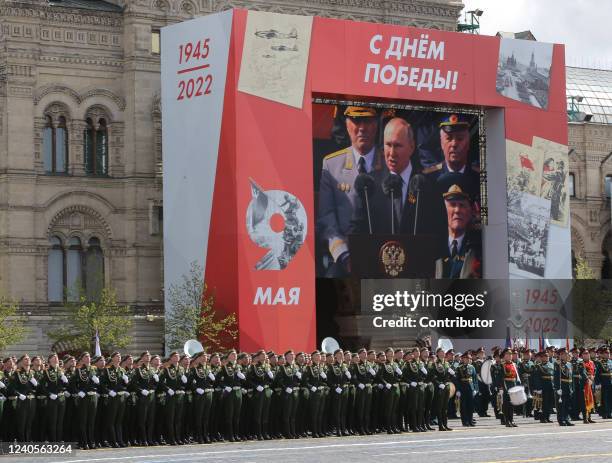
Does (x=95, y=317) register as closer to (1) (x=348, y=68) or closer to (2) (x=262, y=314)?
(2) (x=262, y=314)

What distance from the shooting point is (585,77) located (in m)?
80.4

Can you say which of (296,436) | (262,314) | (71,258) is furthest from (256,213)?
(296,436)

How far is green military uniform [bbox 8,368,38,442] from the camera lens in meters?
27.1

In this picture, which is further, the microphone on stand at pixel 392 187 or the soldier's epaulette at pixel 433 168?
the soldier's epaulette at pixel 433 168

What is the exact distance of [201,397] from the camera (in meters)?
29.2

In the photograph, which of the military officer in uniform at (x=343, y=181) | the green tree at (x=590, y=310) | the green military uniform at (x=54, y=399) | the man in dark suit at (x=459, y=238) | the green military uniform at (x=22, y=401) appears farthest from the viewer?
the green tree at (x=590, y=310)

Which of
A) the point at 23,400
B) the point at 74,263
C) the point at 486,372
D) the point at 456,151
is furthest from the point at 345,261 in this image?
the point at 23,400

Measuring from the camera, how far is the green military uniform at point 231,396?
97.0ft

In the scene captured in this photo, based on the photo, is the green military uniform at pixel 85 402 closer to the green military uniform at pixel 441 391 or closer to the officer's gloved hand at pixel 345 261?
the green military uniform at pixel 441 391

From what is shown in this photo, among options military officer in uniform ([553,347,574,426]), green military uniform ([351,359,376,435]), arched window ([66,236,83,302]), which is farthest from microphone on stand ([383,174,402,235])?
green military uniform ([351,359,376,435])

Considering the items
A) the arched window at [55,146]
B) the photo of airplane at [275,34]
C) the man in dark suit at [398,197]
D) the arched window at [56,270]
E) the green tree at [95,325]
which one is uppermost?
the photo of airplane at [275,34]

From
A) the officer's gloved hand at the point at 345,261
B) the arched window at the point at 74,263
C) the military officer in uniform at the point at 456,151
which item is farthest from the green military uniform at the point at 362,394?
the arched window at the point at 74,263

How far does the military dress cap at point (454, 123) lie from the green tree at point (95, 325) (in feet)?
44.7

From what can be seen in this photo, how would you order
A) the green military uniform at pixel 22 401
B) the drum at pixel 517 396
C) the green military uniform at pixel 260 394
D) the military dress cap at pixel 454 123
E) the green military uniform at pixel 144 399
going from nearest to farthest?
the green military uniform at pixel 22 401
the green military uniform at pixel 144 399
the green military uniform at pixel 260 394
the drum at pixel 517 396
the military dress cap at pixel 454 123
